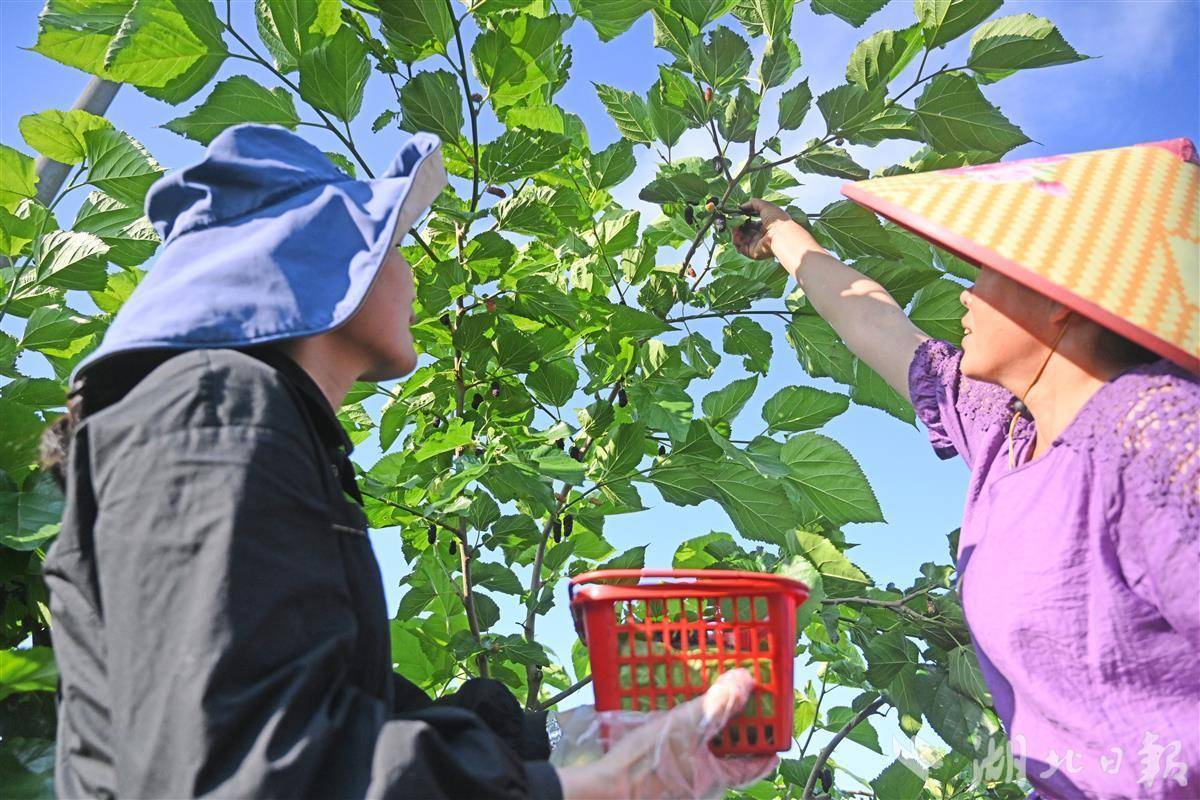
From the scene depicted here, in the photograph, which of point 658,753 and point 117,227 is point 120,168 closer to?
point 117,227

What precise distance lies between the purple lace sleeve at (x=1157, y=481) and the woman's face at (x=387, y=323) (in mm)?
952

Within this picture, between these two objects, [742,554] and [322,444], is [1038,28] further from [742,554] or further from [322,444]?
[322,444]

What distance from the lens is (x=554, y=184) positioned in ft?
9.80

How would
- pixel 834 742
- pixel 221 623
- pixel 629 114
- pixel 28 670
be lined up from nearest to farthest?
pixel 221 623 < pixel 28 670 < pixel 629 114 < pixel 834 742

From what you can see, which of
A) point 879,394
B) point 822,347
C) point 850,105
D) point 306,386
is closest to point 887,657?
point 879,394

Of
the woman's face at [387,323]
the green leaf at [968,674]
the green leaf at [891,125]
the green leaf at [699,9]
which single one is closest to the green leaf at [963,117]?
the green leaf at [891,125]

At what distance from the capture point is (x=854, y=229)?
2375 millimetres

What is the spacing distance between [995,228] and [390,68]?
1.44m

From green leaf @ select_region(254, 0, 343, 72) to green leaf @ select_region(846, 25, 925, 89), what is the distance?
1.10 m

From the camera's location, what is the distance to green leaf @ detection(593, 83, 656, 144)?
2846 millimetres

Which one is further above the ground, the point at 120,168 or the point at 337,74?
the point at 337,74

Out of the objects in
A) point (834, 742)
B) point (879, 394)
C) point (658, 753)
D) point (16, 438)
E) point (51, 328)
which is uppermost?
point (51, 328)

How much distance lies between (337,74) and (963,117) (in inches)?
51.7

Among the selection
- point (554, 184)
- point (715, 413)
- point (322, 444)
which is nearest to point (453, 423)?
point (715, 413)
